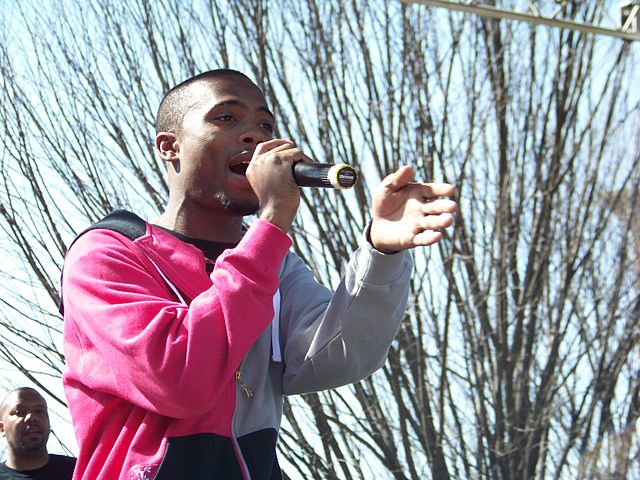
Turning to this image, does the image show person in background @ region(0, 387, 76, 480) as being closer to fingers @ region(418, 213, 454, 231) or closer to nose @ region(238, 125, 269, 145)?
nose @ region(238, 125, 269, 145)

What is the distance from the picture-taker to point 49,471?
13.5ft

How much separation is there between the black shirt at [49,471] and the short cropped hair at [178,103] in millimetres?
2291

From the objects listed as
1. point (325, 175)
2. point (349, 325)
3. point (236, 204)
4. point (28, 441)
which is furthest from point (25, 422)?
point (325, 175)

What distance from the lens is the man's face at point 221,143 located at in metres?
1.93

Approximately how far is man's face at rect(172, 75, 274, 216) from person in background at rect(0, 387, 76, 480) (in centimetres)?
238

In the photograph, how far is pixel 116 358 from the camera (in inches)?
64.9

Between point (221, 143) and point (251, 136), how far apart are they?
2.3 inches

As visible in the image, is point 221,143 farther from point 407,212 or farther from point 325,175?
point 407,212

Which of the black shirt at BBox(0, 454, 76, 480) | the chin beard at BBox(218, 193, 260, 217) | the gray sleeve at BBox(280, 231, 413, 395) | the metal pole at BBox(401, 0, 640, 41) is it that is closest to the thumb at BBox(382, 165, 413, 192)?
the gray sleeve at BBox(280, 231, 413, 395)

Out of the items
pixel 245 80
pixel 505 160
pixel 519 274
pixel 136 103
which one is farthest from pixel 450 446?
pixel 245 80

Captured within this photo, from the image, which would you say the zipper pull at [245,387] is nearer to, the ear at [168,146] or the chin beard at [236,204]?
the chin beard at [236,204]

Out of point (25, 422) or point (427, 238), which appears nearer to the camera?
point (427, 238)

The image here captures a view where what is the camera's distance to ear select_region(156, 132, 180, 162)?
2.05m

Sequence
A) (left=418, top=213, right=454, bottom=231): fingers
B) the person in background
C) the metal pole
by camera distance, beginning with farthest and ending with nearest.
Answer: the metal pole < the person in background < (left=418, top=213, right=454, bottom=231): fingers
